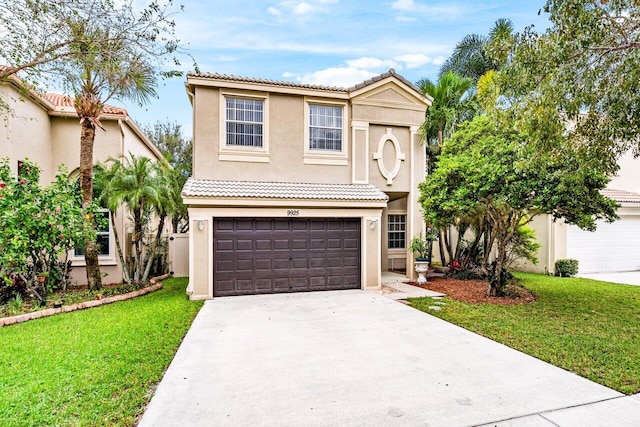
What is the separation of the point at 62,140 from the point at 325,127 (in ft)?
32.0

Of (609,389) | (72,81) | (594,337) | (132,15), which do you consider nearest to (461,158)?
(594,337)

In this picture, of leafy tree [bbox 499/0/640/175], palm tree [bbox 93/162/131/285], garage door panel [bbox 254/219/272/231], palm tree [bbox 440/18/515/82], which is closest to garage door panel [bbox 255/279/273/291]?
garage door panel [bbox 254/219/272/231]

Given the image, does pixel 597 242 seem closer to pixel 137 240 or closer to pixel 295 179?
pixel 295 179

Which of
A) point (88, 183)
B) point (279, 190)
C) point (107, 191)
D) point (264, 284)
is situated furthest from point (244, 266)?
point (88, 183)

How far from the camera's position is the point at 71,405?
4.33 meters

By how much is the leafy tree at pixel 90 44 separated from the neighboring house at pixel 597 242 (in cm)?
1616

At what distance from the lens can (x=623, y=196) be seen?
17.3m

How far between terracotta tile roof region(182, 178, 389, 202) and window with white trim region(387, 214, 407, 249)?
363 cm

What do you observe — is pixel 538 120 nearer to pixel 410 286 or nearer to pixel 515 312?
pixel 515 312

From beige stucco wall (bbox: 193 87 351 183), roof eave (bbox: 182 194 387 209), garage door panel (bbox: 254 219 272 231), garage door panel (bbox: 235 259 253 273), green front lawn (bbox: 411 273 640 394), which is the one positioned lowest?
green front lawn (bbox: 411 273 640 394)

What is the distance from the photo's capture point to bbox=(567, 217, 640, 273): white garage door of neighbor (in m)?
16.0

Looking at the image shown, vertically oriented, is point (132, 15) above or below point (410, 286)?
Result: above

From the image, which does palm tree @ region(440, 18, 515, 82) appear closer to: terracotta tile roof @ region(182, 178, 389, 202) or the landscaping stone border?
terracotta tile roof @ region(182, 178, 389, 202)

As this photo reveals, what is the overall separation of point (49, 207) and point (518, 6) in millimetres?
13755
